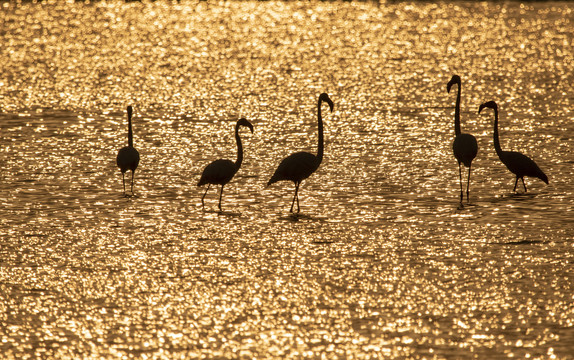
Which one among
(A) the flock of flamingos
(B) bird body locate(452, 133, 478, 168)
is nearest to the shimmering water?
(A) the flock of flamingos

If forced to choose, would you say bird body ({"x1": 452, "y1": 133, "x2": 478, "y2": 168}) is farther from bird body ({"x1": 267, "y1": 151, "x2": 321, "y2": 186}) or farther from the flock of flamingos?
bird body ({"x1": 267, "y1": 151, "x2": 321, "y2": 186})

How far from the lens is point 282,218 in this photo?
14.2m

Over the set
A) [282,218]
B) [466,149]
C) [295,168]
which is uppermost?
[466,149]

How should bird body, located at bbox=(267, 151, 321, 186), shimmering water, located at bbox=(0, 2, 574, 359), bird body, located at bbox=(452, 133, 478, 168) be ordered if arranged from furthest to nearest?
bird body, located at bbox=(452, 133, 478, 168) → bird body, located at bbox=(267, 151, 321, 186) → shimmering water, located at bbox=(0, 2, 574, 359)

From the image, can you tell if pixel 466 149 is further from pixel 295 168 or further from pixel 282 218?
pixel 282 218

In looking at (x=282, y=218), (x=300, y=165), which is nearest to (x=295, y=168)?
(x=300, y=165)

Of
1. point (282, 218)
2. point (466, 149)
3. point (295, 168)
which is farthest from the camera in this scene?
point (466, 149)

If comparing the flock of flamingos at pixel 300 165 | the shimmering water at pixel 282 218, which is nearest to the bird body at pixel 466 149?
the flock of flamingos at pixel 300 165

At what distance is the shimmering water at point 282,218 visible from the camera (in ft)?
32.4

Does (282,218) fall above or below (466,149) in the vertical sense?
below

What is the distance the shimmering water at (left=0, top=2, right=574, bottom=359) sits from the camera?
32.4 ft

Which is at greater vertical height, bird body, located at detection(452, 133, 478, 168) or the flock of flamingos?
bird body, located at detection(452, 133, 478, 168)

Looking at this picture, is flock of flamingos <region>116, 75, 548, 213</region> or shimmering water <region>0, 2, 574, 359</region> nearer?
shimmering water <region>0, 2, 574, 359</region>

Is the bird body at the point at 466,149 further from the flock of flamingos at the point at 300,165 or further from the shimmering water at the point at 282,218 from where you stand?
→ the shimmering water at the point at 282,218
